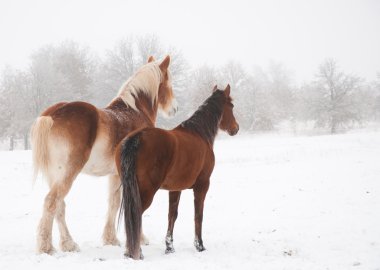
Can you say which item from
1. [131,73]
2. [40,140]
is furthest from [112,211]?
[131,73]

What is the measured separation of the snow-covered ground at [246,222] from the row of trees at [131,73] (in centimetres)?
1805

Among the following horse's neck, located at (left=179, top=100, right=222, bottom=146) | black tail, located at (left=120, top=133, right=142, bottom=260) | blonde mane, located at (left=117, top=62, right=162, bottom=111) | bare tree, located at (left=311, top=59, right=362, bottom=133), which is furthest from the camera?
bare tree, located at (left=311, top=59, right=362, bottom=133)

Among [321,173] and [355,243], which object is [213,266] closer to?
[355,243]

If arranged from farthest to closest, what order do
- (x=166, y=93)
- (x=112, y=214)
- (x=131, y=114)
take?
(x=166, y=93), (x=131, y=114), (x=112, y=214)

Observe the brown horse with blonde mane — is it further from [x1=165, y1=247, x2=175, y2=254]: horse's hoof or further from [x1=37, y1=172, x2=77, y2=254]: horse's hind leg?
[x1=165, y1=247, x2=175, y2=254]: horse's hoof

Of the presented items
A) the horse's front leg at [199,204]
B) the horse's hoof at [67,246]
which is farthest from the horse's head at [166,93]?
the horse's hoof at [67,246]

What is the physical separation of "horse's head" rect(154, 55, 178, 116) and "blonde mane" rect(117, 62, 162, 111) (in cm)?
17

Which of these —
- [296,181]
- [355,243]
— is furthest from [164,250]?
[296,181]

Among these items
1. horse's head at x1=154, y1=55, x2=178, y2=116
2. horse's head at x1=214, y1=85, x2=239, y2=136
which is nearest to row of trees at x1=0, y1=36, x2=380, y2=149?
horse's head at x1=154, y1=55, x2=178, y2=116

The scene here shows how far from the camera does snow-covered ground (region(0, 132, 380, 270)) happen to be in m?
4.34

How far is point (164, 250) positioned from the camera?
5141mm

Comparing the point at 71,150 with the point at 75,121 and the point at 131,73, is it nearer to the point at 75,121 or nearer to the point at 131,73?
the point at 75,121

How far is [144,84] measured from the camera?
20.7 ft

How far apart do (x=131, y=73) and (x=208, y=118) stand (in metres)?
29.1
